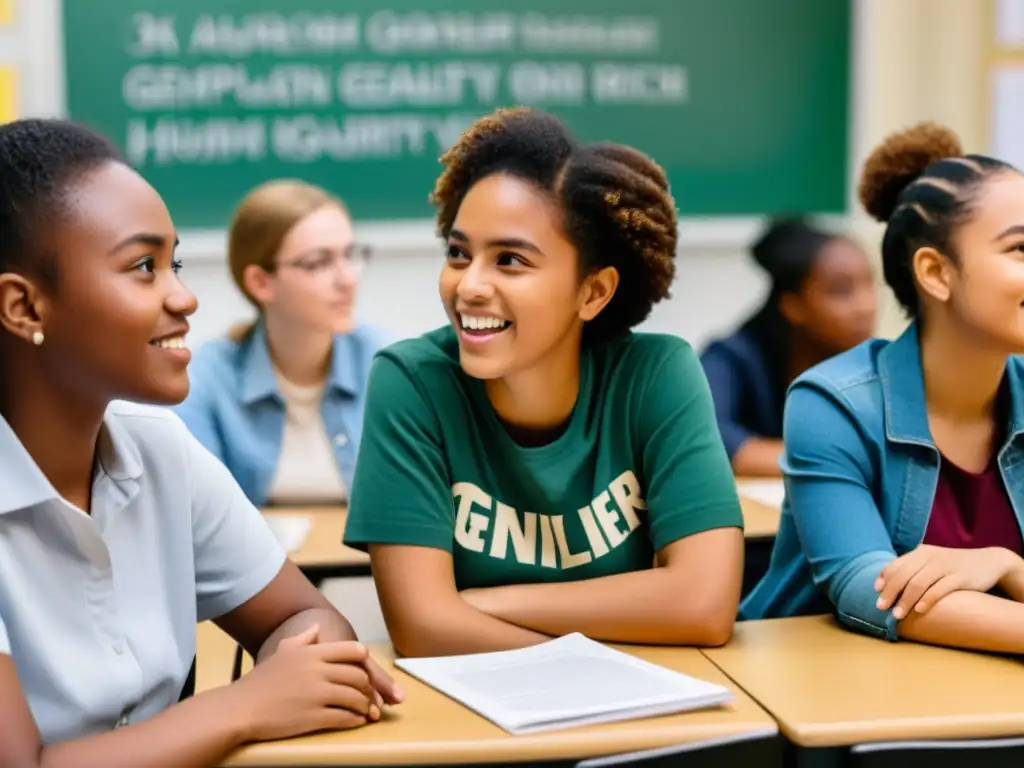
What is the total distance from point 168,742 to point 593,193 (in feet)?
3.38

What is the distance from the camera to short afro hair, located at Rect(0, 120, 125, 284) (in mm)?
1316

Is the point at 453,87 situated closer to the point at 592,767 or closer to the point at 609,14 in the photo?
the point at 609,14

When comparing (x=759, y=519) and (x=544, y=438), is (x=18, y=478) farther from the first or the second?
(x=759, y=519)

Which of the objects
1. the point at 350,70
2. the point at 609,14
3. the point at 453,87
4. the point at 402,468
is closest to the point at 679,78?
the point at 609,14

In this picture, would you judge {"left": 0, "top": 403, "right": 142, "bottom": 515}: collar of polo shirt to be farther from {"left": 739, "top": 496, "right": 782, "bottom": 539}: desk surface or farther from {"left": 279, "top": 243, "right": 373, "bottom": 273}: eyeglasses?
{"left": 279, "top": 243, "right": 373, "bottom": 273}: eyeglasses

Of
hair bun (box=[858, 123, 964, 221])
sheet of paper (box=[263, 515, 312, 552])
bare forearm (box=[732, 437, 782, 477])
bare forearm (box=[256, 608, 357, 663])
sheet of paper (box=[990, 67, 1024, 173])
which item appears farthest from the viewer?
sheet of paper (box=[990, 67, 1024, 173])

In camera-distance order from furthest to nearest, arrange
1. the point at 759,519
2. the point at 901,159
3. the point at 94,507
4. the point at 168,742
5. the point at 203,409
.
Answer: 1. the point at 203,409
2. the point at 759,519
3. the point at 901,159
4. the point at 94,507
5. the point at 168,742

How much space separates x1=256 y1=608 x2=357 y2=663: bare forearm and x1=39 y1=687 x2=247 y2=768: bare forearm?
0.24m

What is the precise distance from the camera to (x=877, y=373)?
6.49 feet

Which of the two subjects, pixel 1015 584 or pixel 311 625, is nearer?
pixel 311 625

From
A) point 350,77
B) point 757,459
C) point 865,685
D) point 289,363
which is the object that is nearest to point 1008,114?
point 757,459

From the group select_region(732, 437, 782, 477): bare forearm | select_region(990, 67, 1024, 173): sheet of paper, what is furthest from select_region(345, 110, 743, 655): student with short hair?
select_region(990, 67, 1024, 173): sheet of paper

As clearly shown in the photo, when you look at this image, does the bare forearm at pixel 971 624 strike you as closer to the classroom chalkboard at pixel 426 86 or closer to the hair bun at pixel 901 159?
the hair bun at pixel 901 159

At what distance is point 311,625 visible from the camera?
1583mm
